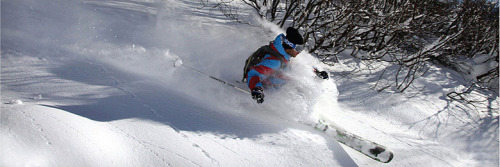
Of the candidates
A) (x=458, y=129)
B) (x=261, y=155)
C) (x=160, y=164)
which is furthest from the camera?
(x=458, y=129)

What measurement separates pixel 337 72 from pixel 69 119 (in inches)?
196

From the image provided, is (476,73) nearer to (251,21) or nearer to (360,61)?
(360,61)

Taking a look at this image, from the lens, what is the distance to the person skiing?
3221 millimetres

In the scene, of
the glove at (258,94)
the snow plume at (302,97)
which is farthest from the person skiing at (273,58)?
the snow plume at (302,97)

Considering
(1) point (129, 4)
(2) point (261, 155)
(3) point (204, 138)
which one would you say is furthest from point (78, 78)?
(1) point (129, 4)

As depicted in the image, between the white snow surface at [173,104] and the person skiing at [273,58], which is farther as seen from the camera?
the person skiing at [273,58]

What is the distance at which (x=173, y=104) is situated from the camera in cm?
304

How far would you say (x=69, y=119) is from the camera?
6.75 feet

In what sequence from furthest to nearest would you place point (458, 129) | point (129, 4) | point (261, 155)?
point (129, 4), point (458, 129), point (261, 155)

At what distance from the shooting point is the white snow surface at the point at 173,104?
6.56ft

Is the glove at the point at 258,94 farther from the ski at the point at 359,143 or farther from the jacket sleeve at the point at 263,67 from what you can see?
the ski at the point at 359,143

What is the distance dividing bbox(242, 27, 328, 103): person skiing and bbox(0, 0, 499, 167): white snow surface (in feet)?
1.04

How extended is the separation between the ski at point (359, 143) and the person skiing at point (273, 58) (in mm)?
937

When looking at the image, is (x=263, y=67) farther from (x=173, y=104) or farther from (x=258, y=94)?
(x=173, y=104)
